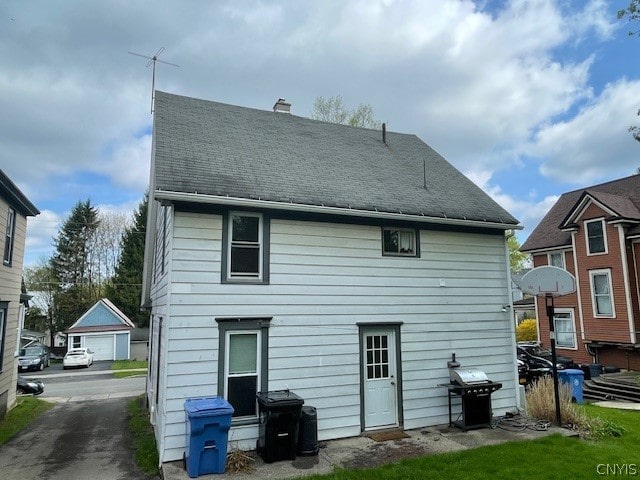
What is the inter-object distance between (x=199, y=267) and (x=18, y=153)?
1534 cm

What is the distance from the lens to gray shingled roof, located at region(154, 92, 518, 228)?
7902 millimetres

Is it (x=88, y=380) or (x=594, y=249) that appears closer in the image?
(x=594, y=249)

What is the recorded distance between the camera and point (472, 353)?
9.30 meters

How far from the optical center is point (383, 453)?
7.00m

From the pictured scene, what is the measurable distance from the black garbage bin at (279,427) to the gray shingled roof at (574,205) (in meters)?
17.4

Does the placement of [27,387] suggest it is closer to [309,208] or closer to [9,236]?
[9,236]

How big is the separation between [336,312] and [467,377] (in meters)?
3.12

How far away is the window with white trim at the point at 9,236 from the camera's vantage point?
36.6 ft

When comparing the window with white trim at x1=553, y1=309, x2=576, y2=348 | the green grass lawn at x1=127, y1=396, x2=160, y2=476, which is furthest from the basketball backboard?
the window with white trim at x1=553, y1=309, x2=576, y2=348

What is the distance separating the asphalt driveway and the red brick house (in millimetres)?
19185

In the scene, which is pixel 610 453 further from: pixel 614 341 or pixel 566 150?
pixel 566 150

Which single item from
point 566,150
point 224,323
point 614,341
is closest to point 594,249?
point 614,341

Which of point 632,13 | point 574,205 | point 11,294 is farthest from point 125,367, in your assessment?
point 632,13

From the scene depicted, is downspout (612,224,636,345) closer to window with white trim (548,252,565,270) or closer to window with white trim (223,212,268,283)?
window with white trim (548,252,565,270)
